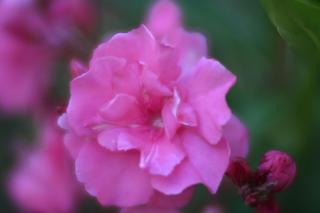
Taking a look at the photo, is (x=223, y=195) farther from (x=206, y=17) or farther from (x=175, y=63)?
(x=175, y=63)

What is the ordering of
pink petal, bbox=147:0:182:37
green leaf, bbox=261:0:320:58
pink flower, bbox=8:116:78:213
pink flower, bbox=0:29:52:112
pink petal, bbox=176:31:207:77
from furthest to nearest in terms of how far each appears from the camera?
pink flower, bbox=0:29:52:112
pink flower, bbox=8:116:78:213
pink petal, bbox=147:0:182:37
pink petal, bbox=176:31:207:77
green leaf, bbox=261:0:320:58

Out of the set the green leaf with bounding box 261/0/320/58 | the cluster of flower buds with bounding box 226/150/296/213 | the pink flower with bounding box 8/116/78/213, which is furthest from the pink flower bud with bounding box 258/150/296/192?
the pink flower with bounding box 8/116/78/213

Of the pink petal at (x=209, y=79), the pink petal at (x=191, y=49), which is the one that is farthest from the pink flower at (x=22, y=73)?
the pink petal at (x=209, y=79)

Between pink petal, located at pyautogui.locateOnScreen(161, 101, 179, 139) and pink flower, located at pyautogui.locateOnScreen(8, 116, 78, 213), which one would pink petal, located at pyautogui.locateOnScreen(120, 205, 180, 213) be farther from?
pink flower, located at pyautogui.locateOnScreen(8, 116, 78, 213)

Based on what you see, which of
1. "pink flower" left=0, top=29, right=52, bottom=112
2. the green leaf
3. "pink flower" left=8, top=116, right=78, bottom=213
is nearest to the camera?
the green leaf

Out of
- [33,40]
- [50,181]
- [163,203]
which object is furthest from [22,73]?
[163,203]

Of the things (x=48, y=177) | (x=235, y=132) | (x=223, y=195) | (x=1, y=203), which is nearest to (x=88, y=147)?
Result: (x=235, y=132)

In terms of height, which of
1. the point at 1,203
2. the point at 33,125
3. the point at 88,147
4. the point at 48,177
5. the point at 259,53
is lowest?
the point at 1,203
